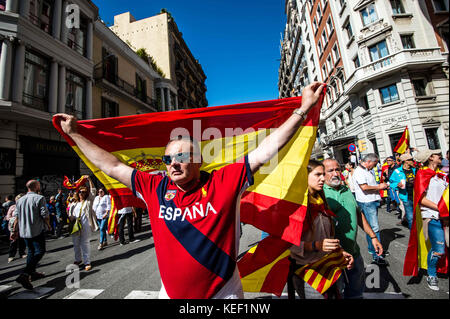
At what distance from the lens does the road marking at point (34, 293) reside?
3949 mm

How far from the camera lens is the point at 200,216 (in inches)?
60.6

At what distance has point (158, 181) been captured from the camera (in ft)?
6.09

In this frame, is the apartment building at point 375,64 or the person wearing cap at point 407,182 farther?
the apartment building at point 375,64

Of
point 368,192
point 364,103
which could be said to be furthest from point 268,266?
point 364,103

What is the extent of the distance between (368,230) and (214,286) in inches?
88.5

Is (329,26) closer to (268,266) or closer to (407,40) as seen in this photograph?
(407,40)

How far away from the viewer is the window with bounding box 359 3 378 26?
1587 cm

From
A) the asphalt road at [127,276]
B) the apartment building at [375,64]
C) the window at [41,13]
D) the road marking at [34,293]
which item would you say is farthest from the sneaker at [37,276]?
the apartment building at [375,64]

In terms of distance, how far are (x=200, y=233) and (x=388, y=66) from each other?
17938 mm

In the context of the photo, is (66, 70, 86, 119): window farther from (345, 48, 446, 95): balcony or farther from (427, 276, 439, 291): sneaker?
(345, 48, 446, 95): balcony

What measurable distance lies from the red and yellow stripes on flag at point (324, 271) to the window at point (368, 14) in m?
20.0

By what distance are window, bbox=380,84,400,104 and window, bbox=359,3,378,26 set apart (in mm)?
5428

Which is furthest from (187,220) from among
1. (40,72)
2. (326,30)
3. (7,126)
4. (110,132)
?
(326,30)

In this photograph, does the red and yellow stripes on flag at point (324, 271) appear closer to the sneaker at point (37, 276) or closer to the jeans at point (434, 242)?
the jeans at point (434, 242)
